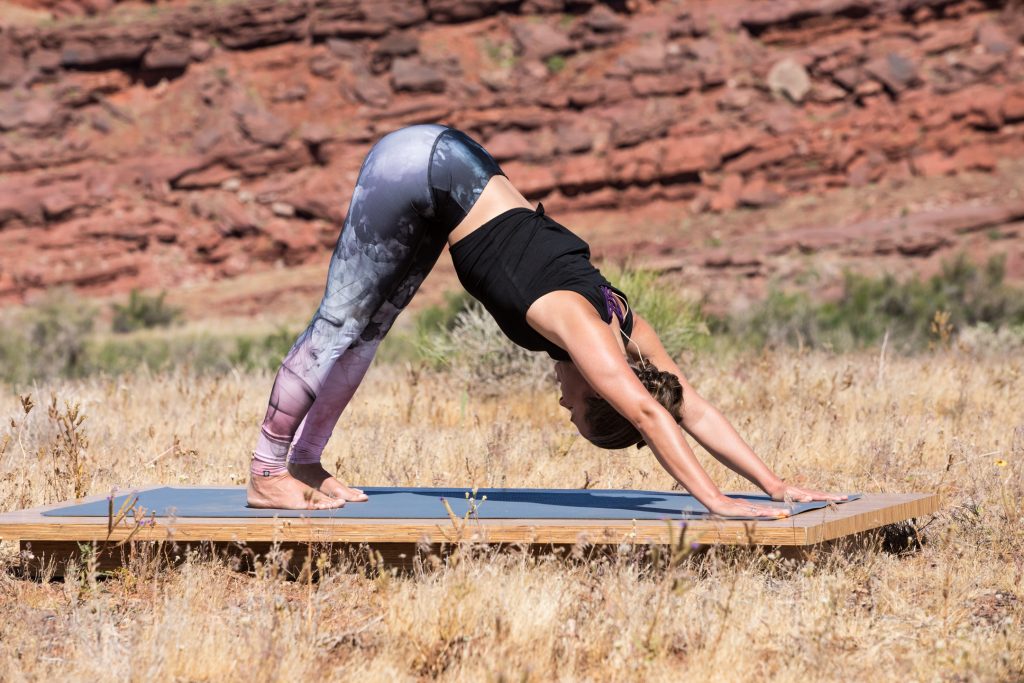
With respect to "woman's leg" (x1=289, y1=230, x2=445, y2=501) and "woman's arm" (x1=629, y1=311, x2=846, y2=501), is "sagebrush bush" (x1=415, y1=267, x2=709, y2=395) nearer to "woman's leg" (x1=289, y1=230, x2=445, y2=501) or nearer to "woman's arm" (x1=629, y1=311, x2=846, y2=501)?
"woman's leg" (x1=289, y1=230, x2=445, y2=501)

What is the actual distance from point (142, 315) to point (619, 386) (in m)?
28.6

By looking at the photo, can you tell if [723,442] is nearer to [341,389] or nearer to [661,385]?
[661,385]

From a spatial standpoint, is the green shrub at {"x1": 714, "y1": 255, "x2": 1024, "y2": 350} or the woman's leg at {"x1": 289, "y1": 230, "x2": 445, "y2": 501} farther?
the green shrub at {"x1": 714, "y1": 255, "x2": 1024, "y2": 350}

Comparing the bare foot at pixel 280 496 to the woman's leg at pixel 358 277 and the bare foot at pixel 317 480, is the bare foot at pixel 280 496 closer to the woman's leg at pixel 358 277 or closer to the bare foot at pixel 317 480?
the woman's leg at pixel 358 277

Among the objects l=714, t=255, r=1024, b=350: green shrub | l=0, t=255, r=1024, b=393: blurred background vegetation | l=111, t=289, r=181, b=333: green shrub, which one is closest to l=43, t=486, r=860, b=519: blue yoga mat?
l=0, t=255, r=1024, b=393: blurred background vegetation

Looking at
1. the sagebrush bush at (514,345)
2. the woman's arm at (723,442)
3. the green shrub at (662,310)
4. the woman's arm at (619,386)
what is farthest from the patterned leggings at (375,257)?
the green shrub at (662,310)

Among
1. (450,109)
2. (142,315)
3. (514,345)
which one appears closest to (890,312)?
(514,345)

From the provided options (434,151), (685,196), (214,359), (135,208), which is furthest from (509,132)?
(434,151)

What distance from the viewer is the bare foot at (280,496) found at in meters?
4.98

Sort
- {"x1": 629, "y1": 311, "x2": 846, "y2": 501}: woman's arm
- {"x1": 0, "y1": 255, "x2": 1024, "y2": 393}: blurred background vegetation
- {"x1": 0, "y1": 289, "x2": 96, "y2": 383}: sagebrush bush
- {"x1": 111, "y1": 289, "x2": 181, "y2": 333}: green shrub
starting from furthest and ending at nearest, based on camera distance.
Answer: {"x1": 111, "y1": 289, "x2": 181, "y2": 333}: green shrub < {"x1": 0, "y1": 289, "x2": 96, "y2": 383}: sagebrush bush < {"x1": 0, "y1": 255, "x2": 1024, "y2": 393}: blurred background vegetation < {"x1": 629, "y1": 311, "x2": 846, "y2": 501}: woman's arm

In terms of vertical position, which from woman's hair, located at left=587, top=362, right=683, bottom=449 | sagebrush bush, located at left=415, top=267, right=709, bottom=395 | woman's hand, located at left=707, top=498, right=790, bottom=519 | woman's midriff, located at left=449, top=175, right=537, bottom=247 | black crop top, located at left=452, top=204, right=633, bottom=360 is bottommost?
sagebrush bush, located at left=415, top=267, right=709, bottom=395

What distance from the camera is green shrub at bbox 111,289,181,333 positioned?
30.8 metres

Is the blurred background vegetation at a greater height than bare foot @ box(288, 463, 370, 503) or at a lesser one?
lesser

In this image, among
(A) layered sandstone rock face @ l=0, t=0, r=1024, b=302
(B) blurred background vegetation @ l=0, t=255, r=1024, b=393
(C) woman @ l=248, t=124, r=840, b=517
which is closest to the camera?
(C) woman @ l=248, t=124, r=840, b=517
